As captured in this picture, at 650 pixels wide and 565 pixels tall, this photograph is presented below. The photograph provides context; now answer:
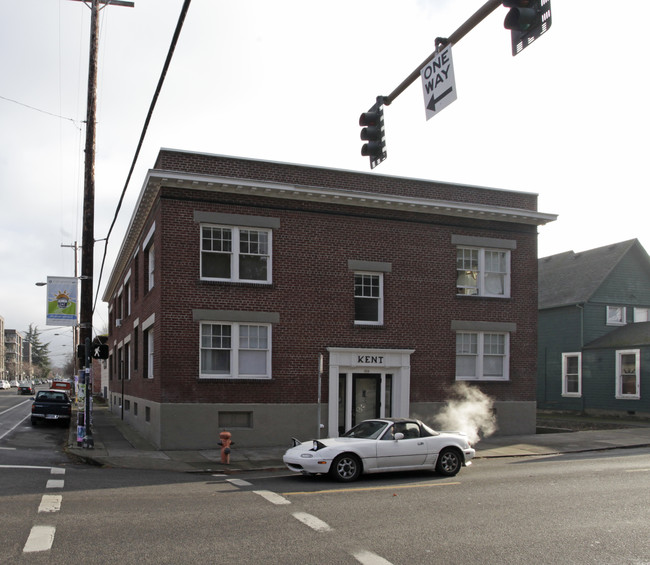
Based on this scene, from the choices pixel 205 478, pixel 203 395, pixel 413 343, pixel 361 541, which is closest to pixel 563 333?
pixel 413 343

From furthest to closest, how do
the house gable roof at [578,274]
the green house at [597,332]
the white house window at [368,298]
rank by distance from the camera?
1. the house gable roof at [578,274]
2. the green house at [597,332]
3. the white house window at [368,298]

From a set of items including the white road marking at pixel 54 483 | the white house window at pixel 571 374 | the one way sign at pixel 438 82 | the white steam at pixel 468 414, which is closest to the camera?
the one way sign at pixel 438 82

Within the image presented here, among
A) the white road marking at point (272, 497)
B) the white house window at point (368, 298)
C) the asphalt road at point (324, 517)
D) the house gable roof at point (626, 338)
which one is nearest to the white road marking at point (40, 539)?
the asphalt road at point (324, 517)

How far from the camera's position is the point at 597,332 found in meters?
34.9

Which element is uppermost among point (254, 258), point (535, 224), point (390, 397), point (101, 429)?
point (535, 224)

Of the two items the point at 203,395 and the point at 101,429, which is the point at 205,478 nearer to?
the point at 203,395

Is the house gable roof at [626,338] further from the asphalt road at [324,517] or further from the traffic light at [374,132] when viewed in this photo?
the traffic light at [374,132]

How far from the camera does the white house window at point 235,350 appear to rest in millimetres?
19984

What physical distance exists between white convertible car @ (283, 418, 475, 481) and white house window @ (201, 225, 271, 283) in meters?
7.28

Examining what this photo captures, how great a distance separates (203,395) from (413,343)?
281 inches

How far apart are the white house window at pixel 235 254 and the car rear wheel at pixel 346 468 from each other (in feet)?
27.8

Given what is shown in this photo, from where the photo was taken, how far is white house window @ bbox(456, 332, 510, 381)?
75.3 ft

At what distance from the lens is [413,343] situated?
2211cm

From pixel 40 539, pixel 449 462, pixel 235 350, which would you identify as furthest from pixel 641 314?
pixel 40 539
